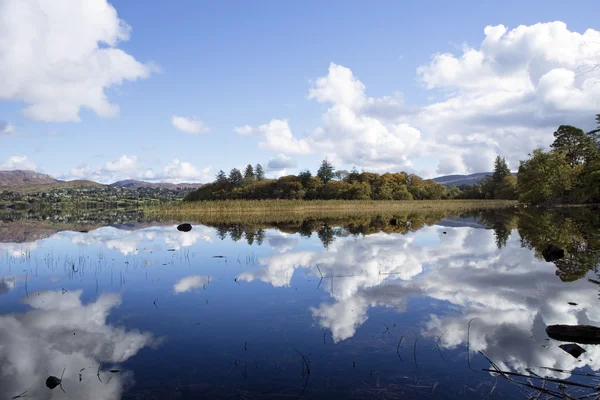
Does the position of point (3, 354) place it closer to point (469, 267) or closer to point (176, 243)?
point (469, 267)

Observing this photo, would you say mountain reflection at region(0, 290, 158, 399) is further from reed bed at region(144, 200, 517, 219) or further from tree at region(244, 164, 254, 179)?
tree at region(244, 164, 254, 179)

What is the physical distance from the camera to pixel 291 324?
29.8 ft

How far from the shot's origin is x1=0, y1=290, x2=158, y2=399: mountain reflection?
20.5ft

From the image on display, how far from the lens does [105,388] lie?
6148 mm

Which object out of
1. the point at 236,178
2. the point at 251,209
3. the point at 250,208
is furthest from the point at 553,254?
the point at 236,178

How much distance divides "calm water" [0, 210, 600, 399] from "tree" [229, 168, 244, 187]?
11255 centimetres

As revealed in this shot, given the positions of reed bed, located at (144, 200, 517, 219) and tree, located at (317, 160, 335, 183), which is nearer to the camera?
reed bed, located at (144, 200, 517, 219)

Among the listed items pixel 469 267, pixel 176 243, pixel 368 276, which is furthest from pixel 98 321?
pixel 176 243

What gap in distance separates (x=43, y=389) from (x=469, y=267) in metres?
14.3

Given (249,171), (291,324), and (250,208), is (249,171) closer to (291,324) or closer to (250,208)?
(250,208)

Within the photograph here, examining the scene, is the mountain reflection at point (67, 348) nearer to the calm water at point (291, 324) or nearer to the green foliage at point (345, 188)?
the calm water at point (291, 324)

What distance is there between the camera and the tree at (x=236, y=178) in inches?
5146

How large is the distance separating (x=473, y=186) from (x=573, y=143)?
43.5 m

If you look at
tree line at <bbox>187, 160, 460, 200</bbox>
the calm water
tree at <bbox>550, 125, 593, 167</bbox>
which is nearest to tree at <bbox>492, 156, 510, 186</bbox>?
tree line at <bbox>187, 160, 460, 200</bbox>
